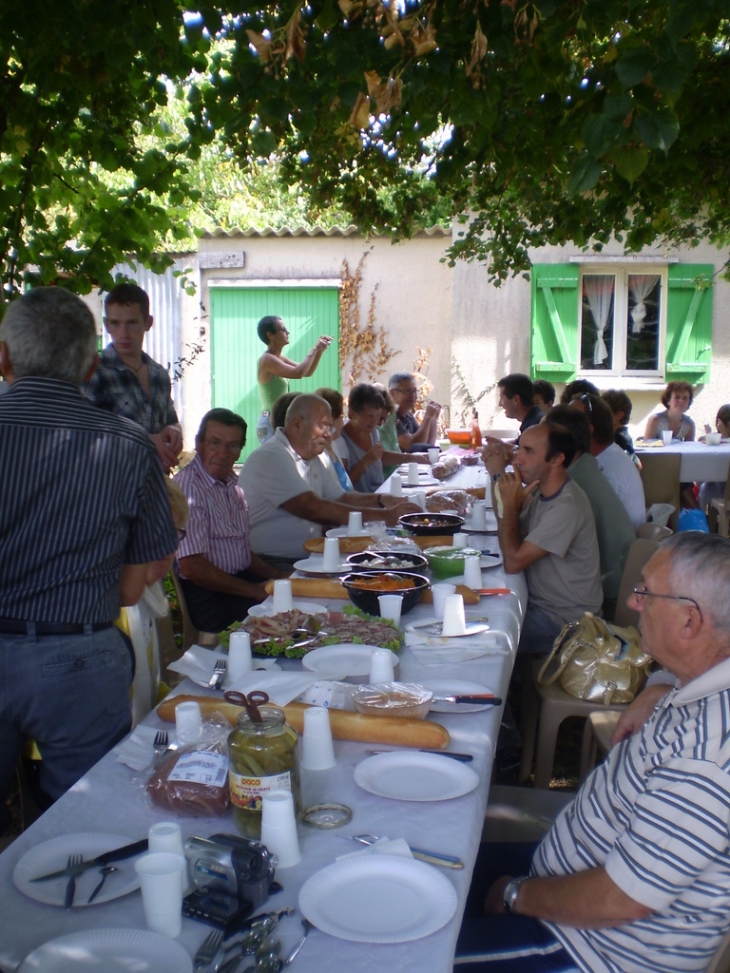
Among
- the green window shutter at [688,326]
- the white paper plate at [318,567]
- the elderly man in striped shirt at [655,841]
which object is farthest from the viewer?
the green window shutter at [688,326]

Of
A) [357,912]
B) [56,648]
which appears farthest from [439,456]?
[357,912]

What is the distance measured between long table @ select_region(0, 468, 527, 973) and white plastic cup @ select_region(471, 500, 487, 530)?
8.33 ft

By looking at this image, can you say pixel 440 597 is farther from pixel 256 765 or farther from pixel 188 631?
pixel 188 631

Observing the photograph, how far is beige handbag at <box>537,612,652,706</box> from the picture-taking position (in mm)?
3143

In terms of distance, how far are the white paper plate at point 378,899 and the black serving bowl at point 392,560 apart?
5.82 ft

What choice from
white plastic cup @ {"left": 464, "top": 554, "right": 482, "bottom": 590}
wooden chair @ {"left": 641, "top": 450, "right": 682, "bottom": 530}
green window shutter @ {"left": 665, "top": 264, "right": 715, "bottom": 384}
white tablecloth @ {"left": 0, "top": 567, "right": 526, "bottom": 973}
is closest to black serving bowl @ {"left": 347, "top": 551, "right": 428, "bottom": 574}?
white plastic cup @ {"left": 464, "top": 554, "right": 482, "bottom": 590}

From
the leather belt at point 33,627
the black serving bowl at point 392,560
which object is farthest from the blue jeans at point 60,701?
the black serving bowl at point 392,560

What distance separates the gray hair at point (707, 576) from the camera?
163cm

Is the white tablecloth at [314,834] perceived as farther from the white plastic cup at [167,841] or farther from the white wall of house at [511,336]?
the white wall of house at [511,336]

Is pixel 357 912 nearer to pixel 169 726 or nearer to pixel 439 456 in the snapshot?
pixel 169 726

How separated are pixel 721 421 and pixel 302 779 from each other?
8.09m

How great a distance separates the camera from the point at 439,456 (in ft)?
25.2

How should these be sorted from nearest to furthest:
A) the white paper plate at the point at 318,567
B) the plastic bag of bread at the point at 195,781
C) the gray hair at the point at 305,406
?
the plastic bag of bread at the point at 195,781, the white paper plate at the point at 318,567, the gray hair at the point at 305,406

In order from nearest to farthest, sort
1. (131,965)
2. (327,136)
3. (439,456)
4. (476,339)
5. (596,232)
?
(131,965), (327,136), (596,232), (439,456), (476,339)
